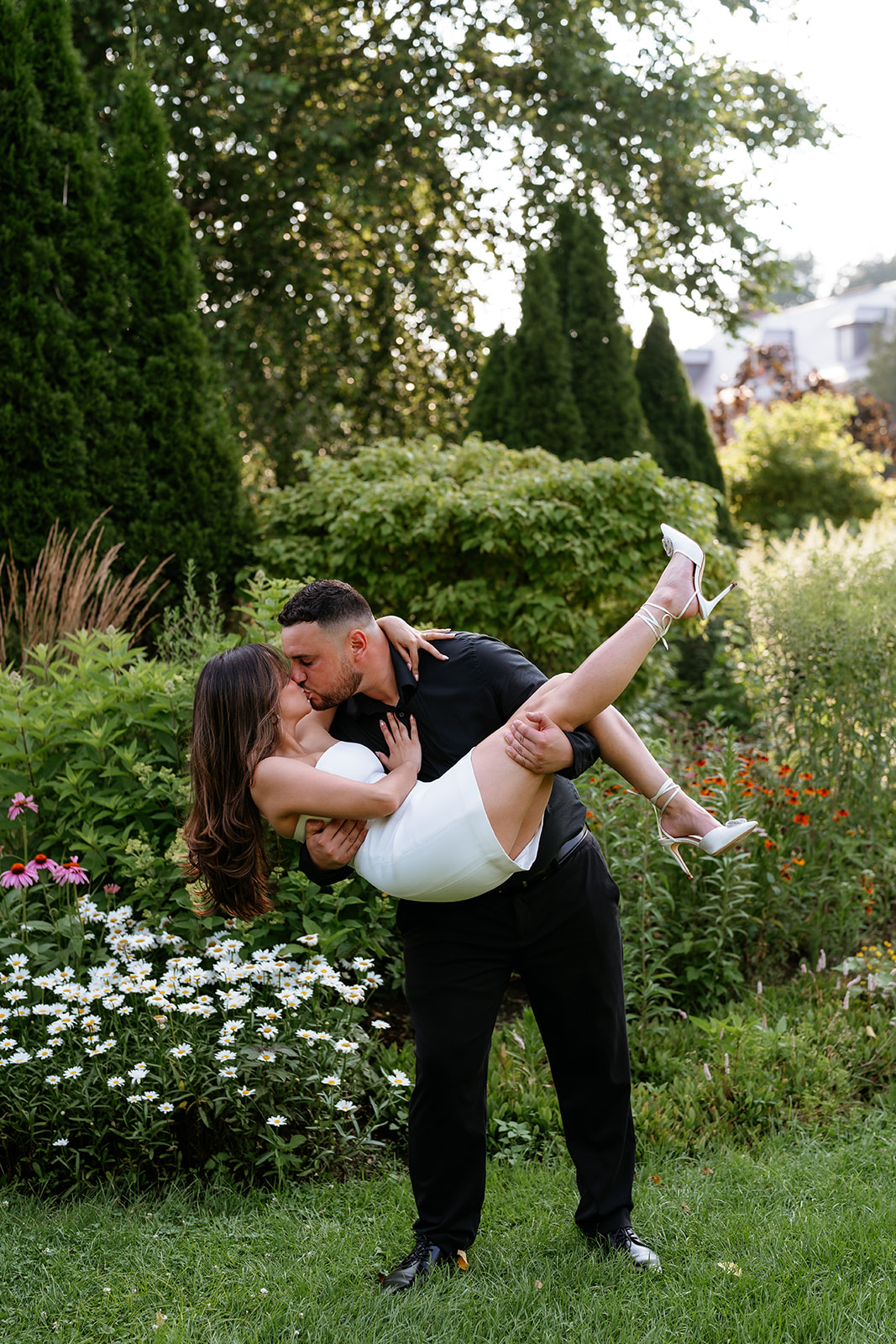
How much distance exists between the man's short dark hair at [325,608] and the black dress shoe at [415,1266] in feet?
4.85

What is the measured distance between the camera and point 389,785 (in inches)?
90.3

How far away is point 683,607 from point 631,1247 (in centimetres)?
153

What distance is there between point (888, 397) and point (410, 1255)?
43.3 meters

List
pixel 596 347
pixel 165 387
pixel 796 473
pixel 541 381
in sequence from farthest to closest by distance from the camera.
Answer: pixel 796 473 → pixel 596 347 → pixel 541 381 → pixel 165 387

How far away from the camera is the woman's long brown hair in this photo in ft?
7.97

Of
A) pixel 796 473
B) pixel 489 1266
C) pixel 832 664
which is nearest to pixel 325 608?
pixel 489 1266

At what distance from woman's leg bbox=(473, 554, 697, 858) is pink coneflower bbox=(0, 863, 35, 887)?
1.65 m

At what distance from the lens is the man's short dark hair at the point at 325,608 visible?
2.34 meters

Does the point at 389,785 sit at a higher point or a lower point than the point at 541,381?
lower

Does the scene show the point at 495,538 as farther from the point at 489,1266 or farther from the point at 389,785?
the point at 489,1266

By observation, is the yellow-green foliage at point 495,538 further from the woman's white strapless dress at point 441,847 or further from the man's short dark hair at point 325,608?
the woman's white strapless dress at point 441,847

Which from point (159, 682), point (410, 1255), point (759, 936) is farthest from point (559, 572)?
point (410, 1255)

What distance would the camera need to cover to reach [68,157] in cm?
649

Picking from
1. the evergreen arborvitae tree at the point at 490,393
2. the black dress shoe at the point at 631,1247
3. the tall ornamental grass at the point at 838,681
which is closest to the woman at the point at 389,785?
the black dress shoe at the point at 631,1247
